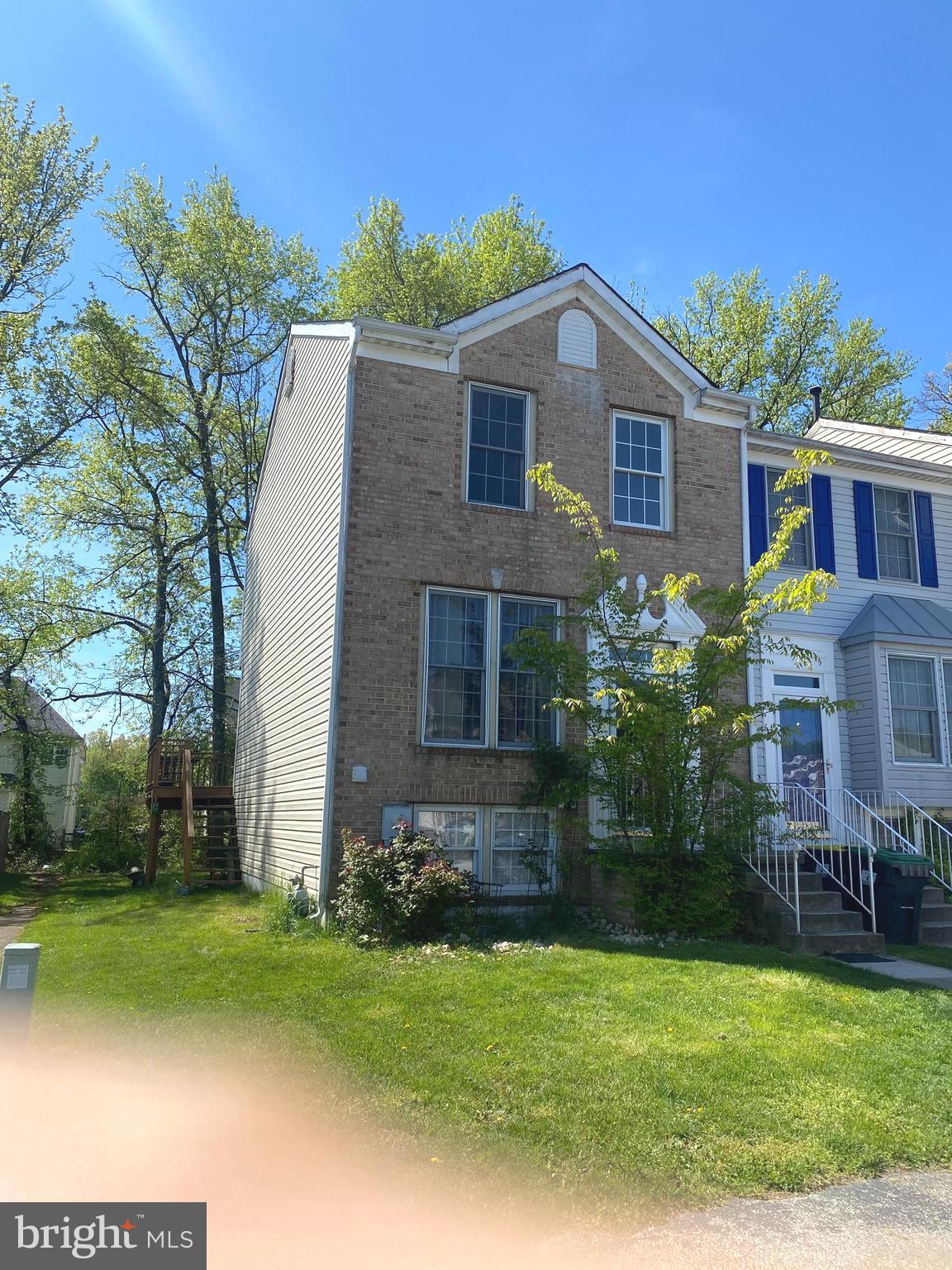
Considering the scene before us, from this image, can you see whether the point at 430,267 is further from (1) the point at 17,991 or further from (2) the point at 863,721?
(1) the point at 17,991

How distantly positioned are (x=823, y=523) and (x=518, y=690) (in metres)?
6.18

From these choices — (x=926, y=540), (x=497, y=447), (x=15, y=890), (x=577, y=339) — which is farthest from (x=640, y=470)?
(x=15, y=890)

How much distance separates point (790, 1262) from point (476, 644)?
8.83 m

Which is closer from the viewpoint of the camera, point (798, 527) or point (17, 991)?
point (17, 991)

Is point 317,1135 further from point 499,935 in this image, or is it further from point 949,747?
point 949,747

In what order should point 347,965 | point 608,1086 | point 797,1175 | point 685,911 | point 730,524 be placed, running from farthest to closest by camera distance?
point 730,524, point 685,911, point 347,965, point 608,1086, point 797,1175

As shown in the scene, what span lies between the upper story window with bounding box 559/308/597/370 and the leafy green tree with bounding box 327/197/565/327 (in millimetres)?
16435

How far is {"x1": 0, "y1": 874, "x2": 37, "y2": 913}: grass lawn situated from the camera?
57.2ft

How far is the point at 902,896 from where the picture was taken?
424 inches

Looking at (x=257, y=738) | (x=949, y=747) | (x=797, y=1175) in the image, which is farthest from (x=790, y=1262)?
(x=257, y=738)

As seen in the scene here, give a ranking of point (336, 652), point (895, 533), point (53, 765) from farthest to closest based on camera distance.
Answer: point (53, 765) → point (895, 533) → point (336, 652)

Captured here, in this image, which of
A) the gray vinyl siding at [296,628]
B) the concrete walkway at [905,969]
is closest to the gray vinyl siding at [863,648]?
the concrete walkway at [905,969]

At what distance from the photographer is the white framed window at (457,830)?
11.5m

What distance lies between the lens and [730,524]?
1391 centimetres
